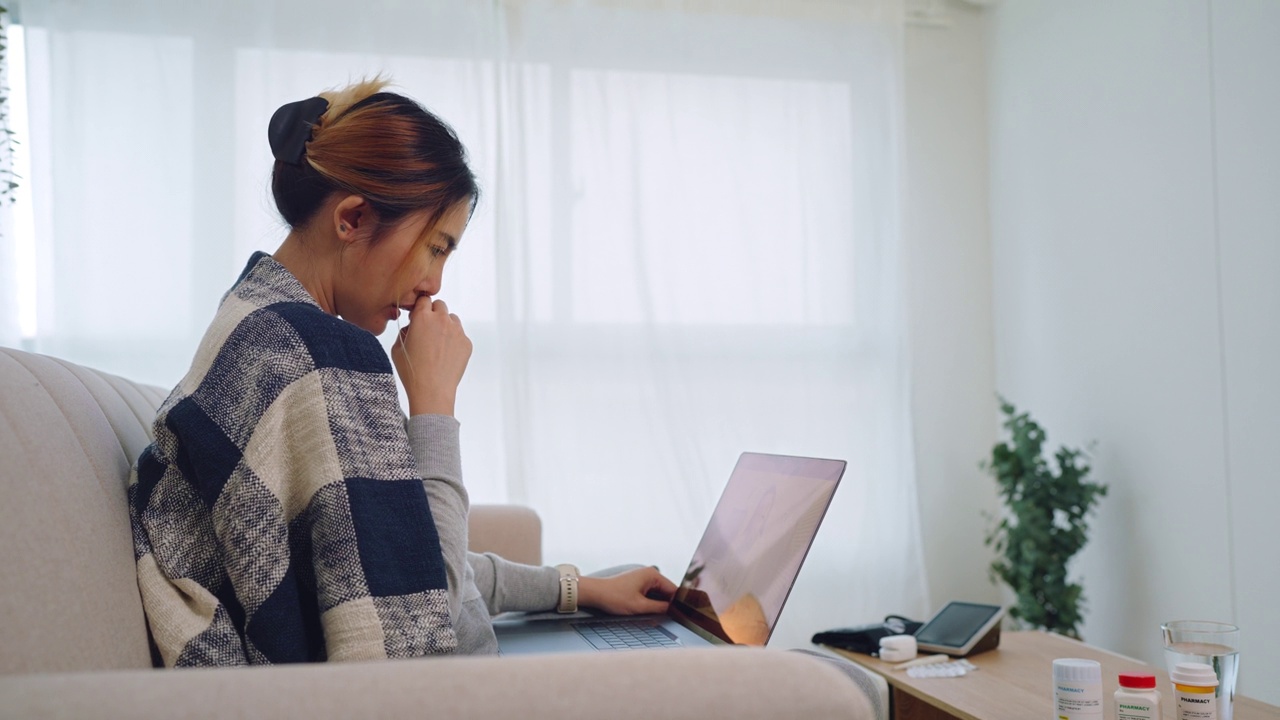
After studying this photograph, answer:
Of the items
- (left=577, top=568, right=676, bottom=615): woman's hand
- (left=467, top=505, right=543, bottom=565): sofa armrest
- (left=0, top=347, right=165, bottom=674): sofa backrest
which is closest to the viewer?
(left=0, top=347, right=165, bottom=674): sofa backrest

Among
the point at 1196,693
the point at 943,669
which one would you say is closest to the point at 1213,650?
the point at 1196,693

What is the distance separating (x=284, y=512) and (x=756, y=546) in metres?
0.57

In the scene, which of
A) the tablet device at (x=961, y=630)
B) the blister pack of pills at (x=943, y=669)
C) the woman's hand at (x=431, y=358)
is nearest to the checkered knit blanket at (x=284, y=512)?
the woman's hand at (x=431, y=358)

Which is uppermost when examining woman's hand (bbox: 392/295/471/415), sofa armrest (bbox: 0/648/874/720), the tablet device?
woman's hand (bbox: 392/295/471/415)

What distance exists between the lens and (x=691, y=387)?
2943 mm

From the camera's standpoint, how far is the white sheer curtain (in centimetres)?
271

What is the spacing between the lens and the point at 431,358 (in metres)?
1.03

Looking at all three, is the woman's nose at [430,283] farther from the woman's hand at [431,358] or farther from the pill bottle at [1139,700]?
the pill bottle at [1139,700]

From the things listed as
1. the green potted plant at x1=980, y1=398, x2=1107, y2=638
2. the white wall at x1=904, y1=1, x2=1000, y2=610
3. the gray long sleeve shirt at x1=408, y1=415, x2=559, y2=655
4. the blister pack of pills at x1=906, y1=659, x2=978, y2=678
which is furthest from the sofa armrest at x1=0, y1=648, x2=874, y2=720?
the white wall at x1=904, y1=1, x2=1000, y2=610

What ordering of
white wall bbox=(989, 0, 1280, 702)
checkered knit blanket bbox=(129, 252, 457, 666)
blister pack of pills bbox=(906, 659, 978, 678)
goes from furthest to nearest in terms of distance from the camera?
white wall bbox=(989, 0, 1280, 702)
blister pack of pills bbox=(906, 659, 978, 678)
checkered knit blanket bbox=(129, 252, 457, 666)

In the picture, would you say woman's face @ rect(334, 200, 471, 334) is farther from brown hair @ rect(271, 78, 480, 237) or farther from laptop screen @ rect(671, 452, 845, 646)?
laptop screen @ rect(671, 452, 845, 646)

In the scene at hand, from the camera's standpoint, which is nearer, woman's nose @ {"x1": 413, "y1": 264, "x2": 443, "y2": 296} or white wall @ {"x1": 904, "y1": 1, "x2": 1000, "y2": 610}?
woman's nose @ {"x1": 413, "y1": 264, "x2": 443, "y2": 296}

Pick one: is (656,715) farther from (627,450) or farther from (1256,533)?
(627,450)

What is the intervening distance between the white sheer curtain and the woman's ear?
1813 mm
